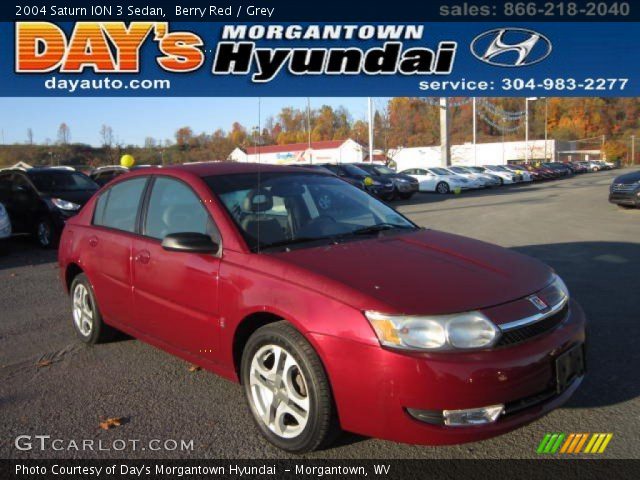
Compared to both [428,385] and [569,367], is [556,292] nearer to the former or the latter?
[569,367]

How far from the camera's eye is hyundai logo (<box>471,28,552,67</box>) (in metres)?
13.3

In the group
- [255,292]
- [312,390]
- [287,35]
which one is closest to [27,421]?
[255,292]

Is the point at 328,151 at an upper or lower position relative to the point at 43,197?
upper

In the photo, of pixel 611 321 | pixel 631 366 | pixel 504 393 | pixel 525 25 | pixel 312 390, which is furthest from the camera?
pixel 525 25

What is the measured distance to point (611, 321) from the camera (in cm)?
497

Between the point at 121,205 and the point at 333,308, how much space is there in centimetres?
259

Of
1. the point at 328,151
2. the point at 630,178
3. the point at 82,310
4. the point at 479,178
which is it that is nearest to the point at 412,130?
the point at 328,151

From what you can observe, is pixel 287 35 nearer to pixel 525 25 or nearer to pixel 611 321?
pixel 525 25

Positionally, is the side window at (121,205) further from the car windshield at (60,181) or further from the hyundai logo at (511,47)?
the hyundai logo at (511,47)

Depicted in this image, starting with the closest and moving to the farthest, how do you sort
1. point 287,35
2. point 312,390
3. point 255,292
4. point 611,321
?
point 312,390 → point 255,292 → point 611,321 → point 287,35

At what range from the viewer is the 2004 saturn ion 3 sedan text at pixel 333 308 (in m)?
2.58

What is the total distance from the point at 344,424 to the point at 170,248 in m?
1.52

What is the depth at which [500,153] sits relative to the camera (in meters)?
78.4

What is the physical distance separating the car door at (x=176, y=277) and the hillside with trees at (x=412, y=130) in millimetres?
4888
